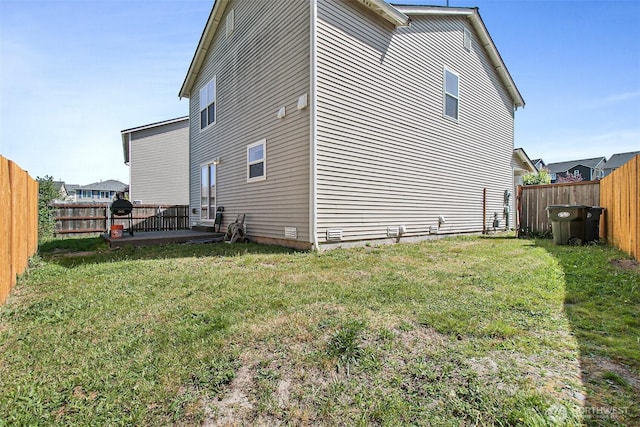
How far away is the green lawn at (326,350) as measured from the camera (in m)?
1.61

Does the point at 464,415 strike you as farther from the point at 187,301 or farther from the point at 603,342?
the point at 187,301

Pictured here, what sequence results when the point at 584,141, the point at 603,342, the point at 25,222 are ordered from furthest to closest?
the point at 584,141
the point at 25,222
the point at 603,342

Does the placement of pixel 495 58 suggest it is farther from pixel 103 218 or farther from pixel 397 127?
pixel 103 218

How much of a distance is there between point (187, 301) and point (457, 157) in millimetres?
9023

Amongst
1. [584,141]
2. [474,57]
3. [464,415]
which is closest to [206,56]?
[474,57]

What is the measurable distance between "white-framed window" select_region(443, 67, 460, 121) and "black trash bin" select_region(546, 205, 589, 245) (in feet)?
13.1

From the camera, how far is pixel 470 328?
2.45 meters

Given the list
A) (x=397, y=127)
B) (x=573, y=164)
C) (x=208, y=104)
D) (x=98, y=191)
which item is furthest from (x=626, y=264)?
(x=98, y=191)

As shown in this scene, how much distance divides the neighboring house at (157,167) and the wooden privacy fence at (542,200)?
1667 centimetres

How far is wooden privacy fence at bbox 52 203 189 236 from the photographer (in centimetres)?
1129

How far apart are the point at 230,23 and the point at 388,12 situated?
17.1 feet

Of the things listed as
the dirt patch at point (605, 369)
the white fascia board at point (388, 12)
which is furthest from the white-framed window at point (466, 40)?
the dirt patch at point (605, 369)

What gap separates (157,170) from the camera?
17.5 metres

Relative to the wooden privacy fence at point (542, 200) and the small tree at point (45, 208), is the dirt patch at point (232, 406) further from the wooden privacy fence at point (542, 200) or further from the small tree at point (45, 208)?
the small tree at point (45, 208)
